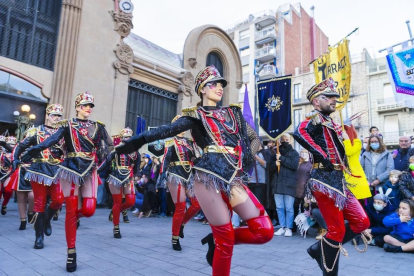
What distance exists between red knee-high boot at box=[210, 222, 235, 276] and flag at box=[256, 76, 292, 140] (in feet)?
17.3

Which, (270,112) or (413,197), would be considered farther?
(270,112)

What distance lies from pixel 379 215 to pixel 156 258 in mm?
4827

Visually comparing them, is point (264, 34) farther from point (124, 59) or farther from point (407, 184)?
point (407, 184)

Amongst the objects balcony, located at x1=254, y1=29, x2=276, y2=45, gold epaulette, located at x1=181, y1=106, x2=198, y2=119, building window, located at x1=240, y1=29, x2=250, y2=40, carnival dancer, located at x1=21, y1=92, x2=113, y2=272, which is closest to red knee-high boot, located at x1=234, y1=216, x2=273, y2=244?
gold epaulette, located at x1=181, y1=106, x2=198, y2=119

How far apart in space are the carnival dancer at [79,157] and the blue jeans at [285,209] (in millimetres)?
4617

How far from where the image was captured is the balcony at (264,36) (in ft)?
124

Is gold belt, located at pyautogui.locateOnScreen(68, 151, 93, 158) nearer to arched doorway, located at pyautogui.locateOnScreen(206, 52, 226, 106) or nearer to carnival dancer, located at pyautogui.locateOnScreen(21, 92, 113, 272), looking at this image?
carnival dancer, located at pyautogui.locateOnScreen(21, 92, 113, 272)

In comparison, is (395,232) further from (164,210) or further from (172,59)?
(172,59)

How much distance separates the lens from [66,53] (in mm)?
12781

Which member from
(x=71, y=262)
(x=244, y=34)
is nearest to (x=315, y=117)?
(x=71, y=262)

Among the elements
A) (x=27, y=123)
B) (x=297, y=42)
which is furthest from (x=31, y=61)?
(x=297, y=42)

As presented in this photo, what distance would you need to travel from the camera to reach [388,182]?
6707 mm

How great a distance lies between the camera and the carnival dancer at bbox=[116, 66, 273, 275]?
8.60 feet

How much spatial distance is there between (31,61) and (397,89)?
13.8 metres
